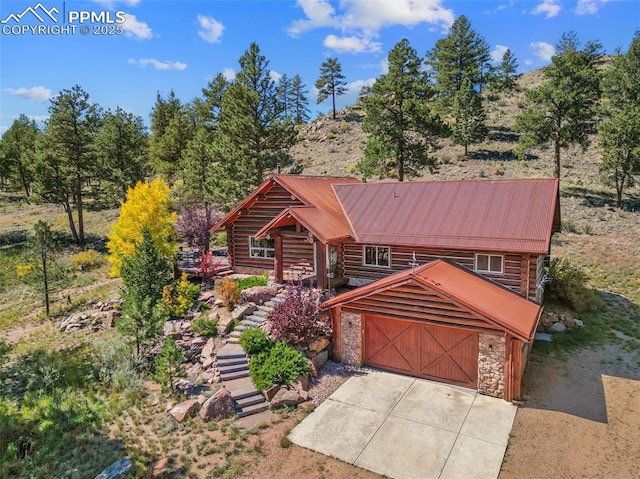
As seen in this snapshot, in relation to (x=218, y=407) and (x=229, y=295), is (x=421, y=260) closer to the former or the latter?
(x=229, y=295)

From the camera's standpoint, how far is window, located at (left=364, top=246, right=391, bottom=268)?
20.2m

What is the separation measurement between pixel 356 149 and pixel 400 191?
35315 millimetres

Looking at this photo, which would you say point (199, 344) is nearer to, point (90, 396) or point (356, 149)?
point (90, 396)

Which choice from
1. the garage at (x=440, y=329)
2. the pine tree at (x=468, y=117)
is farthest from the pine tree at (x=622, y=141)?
the garage at (x=440, y=329)

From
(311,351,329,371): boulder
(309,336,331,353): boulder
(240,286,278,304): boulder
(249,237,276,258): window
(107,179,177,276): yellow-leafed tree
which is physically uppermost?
(107,179,177,276): yellow-leafed tree

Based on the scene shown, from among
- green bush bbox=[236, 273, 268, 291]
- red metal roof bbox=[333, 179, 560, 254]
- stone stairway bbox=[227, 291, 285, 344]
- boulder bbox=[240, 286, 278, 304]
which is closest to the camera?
stone stairway bbox=[227, 291, 285, 344]

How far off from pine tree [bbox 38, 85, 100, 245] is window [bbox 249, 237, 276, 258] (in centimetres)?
2311

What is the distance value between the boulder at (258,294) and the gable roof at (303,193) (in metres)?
4.78

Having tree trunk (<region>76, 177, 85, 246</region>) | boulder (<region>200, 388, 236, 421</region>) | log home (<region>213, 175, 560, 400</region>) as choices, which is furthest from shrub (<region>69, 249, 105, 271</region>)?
boulder (<region>200, 388, 236, 421</region>)

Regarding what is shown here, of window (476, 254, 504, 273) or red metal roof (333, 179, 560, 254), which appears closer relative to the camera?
red metal roof (333, 179, 560, 254)

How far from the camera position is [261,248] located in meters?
23.7

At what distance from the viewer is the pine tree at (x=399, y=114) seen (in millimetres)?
29672

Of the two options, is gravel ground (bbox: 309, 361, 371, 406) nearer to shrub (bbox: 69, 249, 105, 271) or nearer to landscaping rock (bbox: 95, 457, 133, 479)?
landscaping rock (bbox: 95, 457, 133, 479)

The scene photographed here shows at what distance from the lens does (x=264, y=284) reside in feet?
69.9
